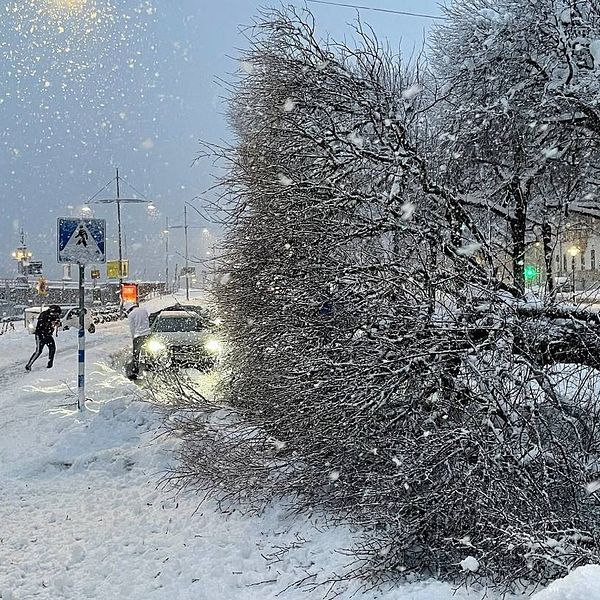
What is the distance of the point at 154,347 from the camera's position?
1446 cm

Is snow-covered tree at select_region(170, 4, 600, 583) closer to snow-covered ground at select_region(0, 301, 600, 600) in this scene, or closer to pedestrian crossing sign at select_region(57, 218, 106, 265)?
snow-covered ground at select_region(0, 301, 600, 600)

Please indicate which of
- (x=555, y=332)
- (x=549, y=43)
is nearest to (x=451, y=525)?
(x=555, y=332)

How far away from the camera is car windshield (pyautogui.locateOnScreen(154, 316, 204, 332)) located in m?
16.0

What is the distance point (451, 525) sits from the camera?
5.28 meters

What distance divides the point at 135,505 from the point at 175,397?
222 centimetres

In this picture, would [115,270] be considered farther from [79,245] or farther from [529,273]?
[529,273]

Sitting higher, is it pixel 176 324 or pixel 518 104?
pixel 518 104

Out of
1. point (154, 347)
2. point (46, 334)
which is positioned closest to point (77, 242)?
point (154, 347)

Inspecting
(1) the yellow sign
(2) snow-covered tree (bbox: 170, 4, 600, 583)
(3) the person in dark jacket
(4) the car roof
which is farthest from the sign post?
(1) the yellow sign

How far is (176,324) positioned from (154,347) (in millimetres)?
2021

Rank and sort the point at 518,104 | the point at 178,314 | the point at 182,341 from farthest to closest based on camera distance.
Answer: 1. the point at 178,314
2. the point at 182,341
3. the point at 518,104

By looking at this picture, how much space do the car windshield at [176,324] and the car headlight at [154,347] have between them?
1.14 m

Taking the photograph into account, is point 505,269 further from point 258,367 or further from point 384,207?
point 258,367

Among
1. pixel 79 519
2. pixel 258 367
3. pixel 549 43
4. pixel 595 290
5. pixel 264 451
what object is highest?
pixel 549 43
